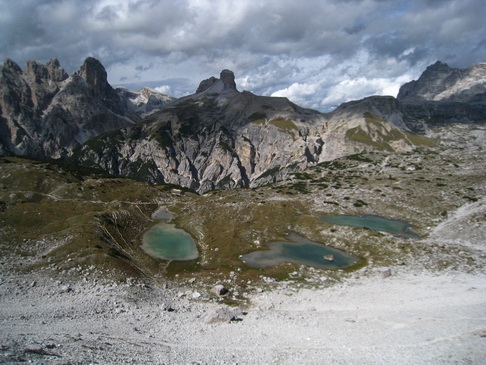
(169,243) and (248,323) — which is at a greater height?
(248,323)

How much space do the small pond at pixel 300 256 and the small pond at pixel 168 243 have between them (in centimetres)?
1449

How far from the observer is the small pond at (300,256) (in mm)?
70750

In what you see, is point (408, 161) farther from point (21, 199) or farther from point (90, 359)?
point (90, 359)

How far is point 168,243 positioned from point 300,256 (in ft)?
112

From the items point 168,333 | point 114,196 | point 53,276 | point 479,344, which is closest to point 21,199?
point 114,196

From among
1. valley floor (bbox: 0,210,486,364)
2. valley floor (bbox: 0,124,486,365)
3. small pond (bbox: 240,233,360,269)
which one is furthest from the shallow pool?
valley floor (bbox: 0,210,486,364)

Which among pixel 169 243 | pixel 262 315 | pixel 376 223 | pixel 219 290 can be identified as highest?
pixel 262 315

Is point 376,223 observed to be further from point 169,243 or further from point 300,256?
point 169,243

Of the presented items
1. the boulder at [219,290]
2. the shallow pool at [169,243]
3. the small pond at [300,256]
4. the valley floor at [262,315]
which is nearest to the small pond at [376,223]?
the valley floor at [262,315]

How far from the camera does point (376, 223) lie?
10581 centimetres

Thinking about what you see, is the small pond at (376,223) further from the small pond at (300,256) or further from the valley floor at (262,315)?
the small pond at (300,256)

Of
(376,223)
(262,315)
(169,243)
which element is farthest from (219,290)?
(376,223)

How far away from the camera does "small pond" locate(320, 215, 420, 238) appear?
9544cm

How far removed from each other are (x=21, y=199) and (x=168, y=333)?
292 feet
